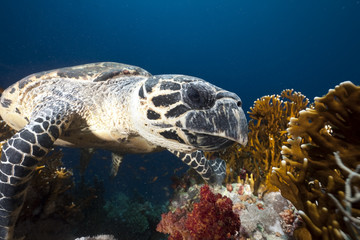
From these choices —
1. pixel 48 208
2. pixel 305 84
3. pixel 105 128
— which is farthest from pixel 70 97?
pixel 305 84

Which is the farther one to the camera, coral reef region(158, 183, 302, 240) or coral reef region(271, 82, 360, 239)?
coral reef region(158, 183, 302, 240)

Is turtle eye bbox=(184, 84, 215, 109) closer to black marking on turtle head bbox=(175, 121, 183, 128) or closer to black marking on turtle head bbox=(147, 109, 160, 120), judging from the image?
black marking on turtle head bbox=(175, 121, 183, 128)

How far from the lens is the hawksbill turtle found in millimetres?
1706

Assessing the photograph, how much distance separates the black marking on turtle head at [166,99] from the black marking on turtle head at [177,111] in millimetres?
72

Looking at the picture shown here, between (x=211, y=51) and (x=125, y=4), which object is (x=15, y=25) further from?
(x=211, y=51)

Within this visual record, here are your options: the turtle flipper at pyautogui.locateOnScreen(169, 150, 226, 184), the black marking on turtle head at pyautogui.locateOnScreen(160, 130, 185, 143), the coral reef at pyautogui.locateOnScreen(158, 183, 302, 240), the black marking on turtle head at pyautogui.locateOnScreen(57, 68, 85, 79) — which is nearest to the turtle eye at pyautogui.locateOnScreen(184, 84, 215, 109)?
the black marking on turtle head at pyautogui.locateOnScreen(160, 130, 185, 143)

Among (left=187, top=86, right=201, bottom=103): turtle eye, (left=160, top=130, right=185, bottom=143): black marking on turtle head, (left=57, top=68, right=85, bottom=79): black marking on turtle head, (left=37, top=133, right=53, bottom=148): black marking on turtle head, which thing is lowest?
(left=37, top=133, right=53, bottom=148): black marking on turtle head

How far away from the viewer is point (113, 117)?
2555mm

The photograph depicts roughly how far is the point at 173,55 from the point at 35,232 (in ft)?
346

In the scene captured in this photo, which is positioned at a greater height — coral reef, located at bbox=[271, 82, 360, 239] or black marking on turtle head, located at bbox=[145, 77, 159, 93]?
black marking on turtle head, located at bbox=[145, 77, 159, 93]

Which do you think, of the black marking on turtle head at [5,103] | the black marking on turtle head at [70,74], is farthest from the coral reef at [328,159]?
the black marking on turtle head at [5,103]

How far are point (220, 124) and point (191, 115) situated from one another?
0.91ft

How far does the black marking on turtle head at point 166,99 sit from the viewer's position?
72.2 inches

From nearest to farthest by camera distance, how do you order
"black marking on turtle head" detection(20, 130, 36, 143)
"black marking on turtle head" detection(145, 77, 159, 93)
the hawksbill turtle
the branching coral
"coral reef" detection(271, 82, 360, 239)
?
"coral reef" detection(271, 82, 360, 239), the hawksbill turtle, "black marking on turtle head" detection(20, 130, 36, 143), "black marking on turtle head" detection(145, 77, 159, 93), the branching coral
